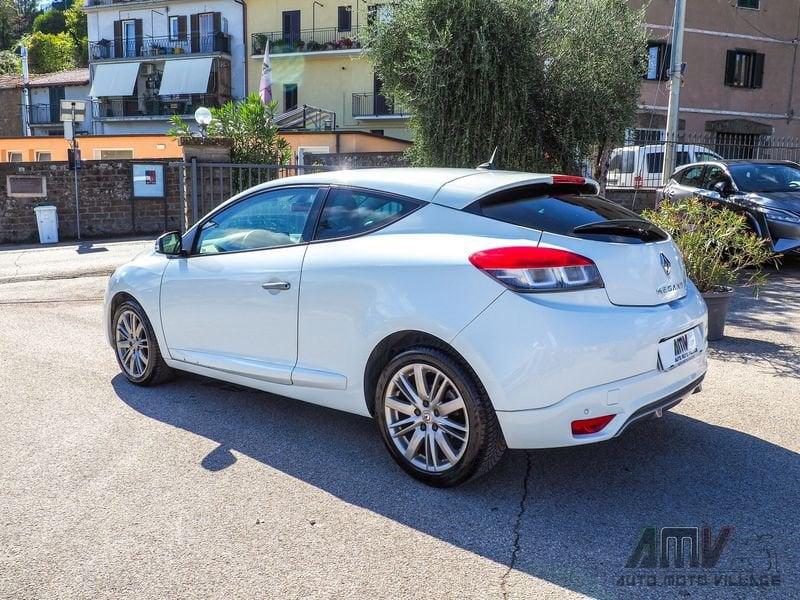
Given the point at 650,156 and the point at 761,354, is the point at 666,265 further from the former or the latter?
the point at 650,156

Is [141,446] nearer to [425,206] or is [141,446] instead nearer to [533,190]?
[425,206]

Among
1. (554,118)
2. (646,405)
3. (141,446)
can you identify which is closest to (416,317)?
(646,405)

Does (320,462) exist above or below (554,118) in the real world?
below

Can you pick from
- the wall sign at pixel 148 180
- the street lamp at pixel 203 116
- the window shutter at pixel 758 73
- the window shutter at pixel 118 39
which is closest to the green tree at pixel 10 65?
the window shutter at pixel 118 39

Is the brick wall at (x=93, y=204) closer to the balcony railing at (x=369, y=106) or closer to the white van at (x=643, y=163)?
the white van at (x=643, y=163)

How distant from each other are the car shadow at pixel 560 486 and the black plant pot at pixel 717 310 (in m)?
2.07

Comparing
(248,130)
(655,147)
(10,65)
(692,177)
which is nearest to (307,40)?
(248,130)

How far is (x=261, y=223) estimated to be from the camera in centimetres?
466

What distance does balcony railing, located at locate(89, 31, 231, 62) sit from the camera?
39.2m

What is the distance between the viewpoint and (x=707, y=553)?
3.06 meters

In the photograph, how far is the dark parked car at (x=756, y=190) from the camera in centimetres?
1016

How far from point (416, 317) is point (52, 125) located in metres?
48.8

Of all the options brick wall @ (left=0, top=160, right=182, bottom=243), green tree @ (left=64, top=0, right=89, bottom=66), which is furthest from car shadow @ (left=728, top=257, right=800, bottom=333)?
green tree @ (left=64, top=0, right=89, bottom=66)

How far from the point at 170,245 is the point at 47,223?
14.1m
